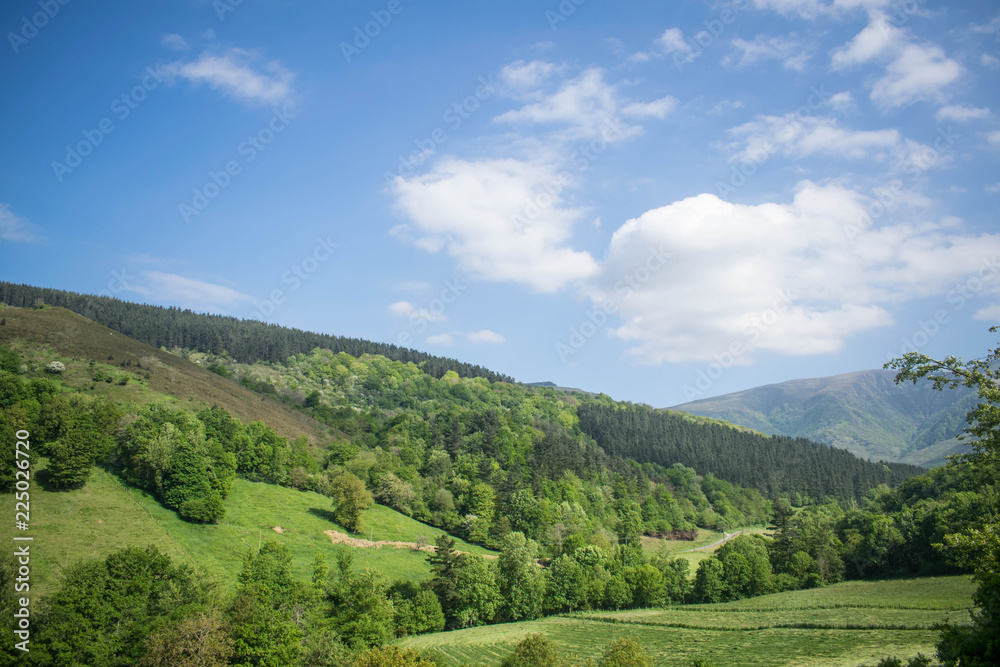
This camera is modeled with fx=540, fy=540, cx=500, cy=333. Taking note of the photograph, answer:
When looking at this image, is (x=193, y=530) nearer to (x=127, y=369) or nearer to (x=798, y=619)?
(x=127, y=369)

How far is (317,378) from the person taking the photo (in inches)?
7717

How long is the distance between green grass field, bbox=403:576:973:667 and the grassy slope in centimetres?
6840

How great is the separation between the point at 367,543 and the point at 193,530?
2416 centimetres

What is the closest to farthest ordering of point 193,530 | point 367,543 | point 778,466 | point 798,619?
point 798,619, point 193,530, point 367,543, point 778,466

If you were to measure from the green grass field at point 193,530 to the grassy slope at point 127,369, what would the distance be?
25.2 metres

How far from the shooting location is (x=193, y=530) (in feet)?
215

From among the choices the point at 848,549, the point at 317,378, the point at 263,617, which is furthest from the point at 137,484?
the point at 317,378

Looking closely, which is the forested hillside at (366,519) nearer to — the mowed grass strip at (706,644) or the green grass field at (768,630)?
the green grass field at (768,630)

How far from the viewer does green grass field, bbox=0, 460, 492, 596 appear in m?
52.4

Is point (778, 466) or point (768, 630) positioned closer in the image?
point (768, 630)

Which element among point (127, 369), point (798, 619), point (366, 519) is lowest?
point (798, 619)

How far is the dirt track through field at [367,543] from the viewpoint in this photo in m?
77.5

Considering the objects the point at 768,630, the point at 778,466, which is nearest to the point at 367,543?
the point at 768,630

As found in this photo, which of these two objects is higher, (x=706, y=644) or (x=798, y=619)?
(x=798, y=619)
